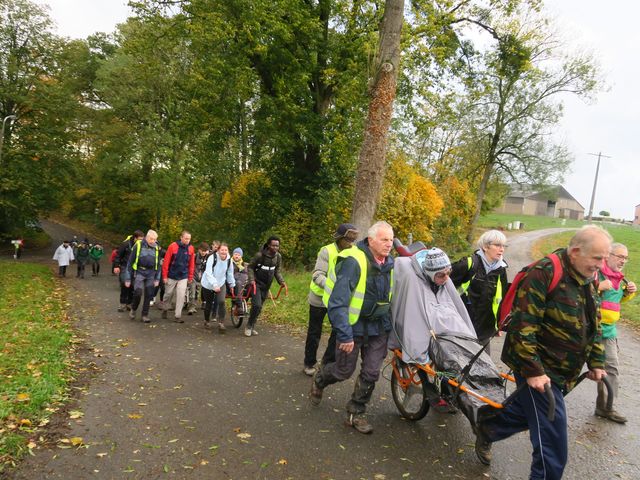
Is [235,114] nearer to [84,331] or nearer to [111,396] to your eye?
[84,331]

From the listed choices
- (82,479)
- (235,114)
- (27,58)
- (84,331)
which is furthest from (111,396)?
(27,58)

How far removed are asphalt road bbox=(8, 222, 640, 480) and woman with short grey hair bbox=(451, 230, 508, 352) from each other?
4.00ft

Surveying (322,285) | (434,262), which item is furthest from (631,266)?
(434,262)

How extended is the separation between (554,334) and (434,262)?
57.2 inches

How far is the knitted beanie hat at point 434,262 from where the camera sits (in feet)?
14.7

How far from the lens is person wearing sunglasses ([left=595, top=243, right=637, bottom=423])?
16.5ft

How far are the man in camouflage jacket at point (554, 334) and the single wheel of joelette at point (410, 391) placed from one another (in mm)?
1385

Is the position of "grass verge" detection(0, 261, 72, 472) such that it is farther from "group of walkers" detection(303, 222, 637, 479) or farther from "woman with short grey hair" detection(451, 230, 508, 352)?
"woman with short grey hair" detection(451, 230, 508, 352)

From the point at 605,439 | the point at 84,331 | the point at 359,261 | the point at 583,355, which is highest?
the point at 359,261

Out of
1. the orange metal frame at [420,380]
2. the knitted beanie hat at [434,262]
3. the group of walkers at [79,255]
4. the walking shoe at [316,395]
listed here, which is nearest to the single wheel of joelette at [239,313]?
the walking shoe at [316,395]

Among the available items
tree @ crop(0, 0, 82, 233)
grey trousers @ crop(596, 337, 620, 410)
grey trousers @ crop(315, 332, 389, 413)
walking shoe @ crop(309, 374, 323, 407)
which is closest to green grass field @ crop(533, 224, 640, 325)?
grey trousers @ crop(596, 337, 620, 410)

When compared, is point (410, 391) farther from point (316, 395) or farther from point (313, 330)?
point (313, 330)

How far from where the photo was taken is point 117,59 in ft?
97.3

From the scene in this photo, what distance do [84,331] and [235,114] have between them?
11654mm
